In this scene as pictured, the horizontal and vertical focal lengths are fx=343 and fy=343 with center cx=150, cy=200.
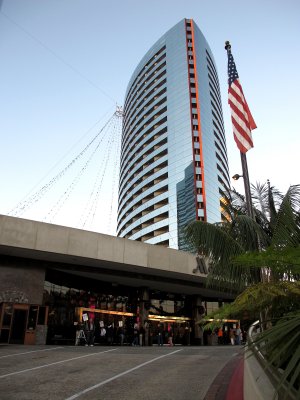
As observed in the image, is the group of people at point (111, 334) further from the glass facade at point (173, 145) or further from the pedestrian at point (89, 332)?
the glass facade at point (173, 145)

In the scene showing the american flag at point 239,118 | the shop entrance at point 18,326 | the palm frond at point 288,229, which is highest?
the american flag at point 239,118

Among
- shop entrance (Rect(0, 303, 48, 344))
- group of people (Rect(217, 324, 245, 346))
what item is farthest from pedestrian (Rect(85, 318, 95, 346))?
group of people (Rect(217, 324, 245, 346))

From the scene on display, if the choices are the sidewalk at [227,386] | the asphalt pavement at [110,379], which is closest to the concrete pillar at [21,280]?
the asphalt pavement at [110,379]

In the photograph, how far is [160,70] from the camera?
81938 mm

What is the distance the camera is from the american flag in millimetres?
9516

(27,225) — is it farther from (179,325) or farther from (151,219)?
(151,219)

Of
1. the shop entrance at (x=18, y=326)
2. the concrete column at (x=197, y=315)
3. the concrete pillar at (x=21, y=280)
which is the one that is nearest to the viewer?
the shop entrance at (x=18, y=326)

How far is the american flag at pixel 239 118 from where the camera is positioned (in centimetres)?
952

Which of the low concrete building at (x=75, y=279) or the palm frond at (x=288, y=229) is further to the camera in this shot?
the low concrete building at (x=75, y=279)

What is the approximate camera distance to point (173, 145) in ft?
234

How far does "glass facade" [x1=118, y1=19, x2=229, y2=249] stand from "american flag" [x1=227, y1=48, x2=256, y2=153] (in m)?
51.8

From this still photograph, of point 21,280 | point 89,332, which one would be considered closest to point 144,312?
point 89,332

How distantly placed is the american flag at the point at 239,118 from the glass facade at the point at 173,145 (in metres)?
51.8

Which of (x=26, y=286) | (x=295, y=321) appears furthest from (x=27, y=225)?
(x=295, y=321)
